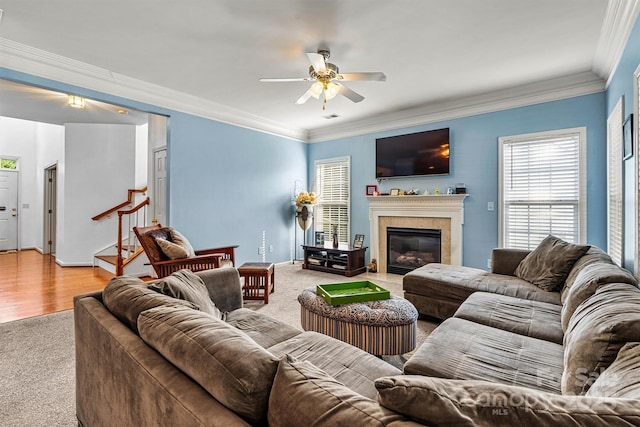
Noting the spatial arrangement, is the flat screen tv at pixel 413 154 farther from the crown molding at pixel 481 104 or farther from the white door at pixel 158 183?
the white door at pixel 158 183

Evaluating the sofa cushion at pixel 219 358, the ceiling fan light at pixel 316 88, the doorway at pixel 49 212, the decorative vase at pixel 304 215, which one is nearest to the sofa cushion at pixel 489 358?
the sofa cushion at pixel 219 358

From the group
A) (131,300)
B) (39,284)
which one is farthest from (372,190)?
(39,284)

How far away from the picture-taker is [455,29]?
2.79m

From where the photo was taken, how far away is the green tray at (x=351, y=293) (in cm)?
234

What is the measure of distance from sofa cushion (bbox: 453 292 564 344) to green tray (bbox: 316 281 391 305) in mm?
563

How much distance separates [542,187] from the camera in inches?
160

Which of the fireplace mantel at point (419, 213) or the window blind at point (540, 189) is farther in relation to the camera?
the fireplace mantel at point (419, 213)

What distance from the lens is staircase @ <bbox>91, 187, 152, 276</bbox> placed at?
197 inches

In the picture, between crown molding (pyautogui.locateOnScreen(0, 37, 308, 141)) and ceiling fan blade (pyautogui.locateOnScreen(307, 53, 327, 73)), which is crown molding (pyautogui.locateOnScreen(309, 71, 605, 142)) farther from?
ceiling fan blade (pyautogui.locateOnScreen(307, 53, 327, 73))

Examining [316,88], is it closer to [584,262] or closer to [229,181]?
[229,181]

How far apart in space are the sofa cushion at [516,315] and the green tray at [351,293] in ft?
1.85

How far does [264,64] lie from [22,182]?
7876 mm

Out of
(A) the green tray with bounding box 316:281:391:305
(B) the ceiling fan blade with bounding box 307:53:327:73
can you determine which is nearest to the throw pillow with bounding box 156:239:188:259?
(A) the green tray with bounding box 316:281:391:305

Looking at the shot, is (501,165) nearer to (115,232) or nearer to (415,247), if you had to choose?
(415,247)
